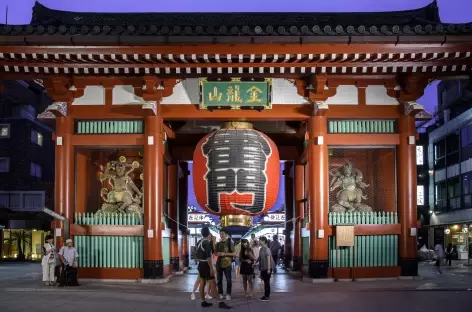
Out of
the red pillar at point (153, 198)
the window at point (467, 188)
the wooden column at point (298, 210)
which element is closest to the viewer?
the red pillar at point (153, 198)

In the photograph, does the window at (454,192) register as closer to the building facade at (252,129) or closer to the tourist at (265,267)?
the building facade at (252,129)

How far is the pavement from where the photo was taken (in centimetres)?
1352

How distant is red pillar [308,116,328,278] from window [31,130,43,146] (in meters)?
35.1

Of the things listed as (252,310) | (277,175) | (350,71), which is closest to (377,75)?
(350,71)

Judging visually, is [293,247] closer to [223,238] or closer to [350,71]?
[350,71]

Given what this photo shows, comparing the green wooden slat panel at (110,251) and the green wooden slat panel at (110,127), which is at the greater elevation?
the green wooden slat panel at (110,127)

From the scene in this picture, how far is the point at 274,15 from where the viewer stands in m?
24.5

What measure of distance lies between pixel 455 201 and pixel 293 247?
28.9 meters

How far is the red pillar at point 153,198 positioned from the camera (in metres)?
19.5

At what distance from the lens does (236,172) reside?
17953 millimetres

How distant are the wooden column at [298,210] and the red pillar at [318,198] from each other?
A: 15.9 ft

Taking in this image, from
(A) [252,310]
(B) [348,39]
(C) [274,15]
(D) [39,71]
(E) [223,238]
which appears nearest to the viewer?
(A) [252,310]

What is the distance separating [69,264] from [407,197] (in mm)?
10442

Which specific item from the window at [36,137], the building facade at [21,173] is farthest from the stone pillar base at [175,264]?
the window at [36,137]
